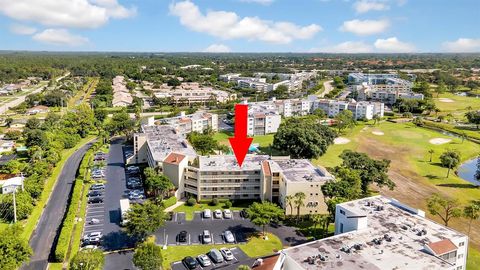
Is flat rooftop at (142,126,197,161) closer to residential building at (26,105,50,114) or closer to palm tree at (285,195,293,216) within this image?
palm tree at (285,195,293,216)

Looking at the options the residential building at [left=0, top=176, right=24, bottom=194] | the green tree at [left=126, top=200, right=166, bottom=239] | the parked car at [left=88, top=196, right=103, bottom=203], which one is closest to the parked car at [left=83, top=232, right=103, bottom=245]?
the green tree at [left=126, top=200, right=166, bottom=239]

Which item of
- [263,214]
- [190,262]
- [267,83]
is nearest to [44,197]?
A: [190,262]

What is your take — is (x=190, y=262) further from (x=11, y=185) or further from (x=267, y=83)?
(x=267, y=83)

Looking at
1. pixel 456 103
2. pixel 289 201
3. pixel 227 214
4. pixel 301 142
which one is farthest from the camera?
pixel 456 103

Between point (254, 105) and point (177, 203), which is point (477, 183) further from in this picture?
point (254, 105)

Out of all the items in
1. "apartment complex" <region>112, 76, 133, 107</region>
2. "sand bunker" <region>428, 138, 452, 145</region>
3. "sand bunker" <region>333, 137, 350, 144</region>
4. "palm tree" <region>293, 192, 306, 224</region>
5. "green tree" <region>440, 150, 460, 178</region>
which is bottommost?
"sand bunker" <region>428, 138, 452, 145</region>
